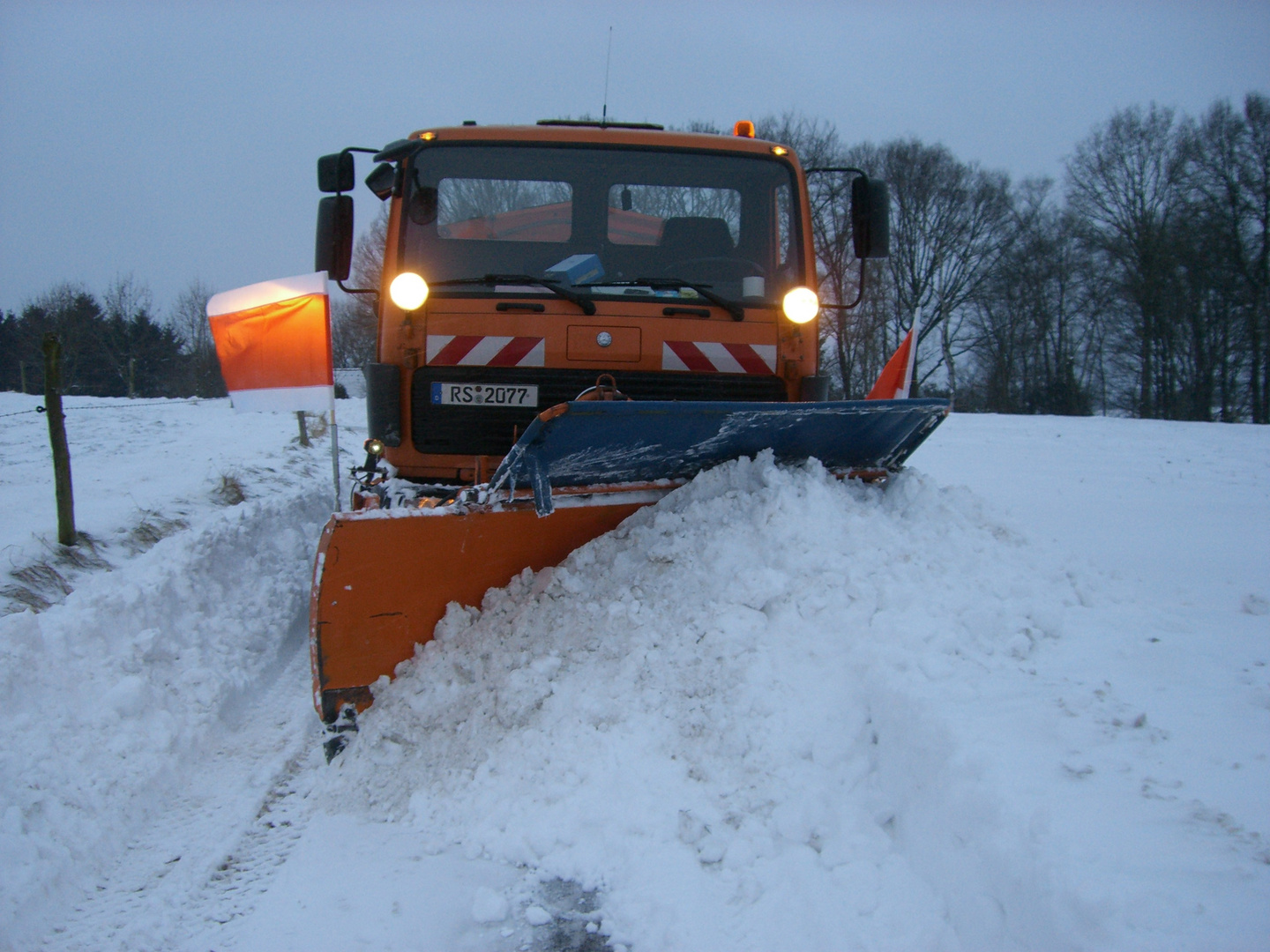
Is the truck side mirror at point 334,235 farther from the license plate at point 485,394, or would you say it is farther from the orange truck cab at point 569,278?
the license plate at point 485,394

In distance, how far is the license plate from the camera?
354cm

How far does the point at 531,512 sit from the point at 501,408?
2.40 feet

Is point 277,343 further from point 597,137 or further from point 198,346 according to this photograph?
point 198,346

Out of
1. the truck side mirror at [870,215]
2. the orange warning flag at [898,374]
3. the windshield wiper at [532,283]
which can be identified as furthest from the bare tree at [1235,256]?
the windshield wiper at [532,283]

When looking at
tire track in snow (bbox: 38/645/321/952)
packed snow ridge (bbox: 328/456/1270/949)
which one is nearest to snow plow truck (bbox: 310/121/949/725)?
packed snow ridge (bbox: 328/456/1270/949)

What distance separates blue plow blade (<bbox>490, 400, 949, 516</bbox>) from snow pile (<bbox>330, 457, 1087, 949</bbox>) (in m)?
0.15

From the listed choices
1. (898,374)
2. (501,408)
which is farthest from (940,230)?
(501,408)

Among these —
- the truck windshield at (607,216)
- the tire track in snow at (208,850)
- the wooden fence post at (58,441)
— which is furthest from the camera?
the wooden fence post at (58,441)

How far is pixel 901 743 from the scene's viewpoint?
222 cm

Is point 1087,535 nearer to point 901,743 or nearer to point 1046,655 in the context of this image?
point 1046,655

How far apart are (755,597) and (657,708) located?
0.51 meters

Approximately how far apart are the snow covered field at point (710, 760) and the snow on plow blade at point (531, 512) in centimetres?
12

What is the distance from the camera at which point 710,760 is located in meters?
2.43

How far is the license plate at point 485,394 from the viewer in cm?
354
